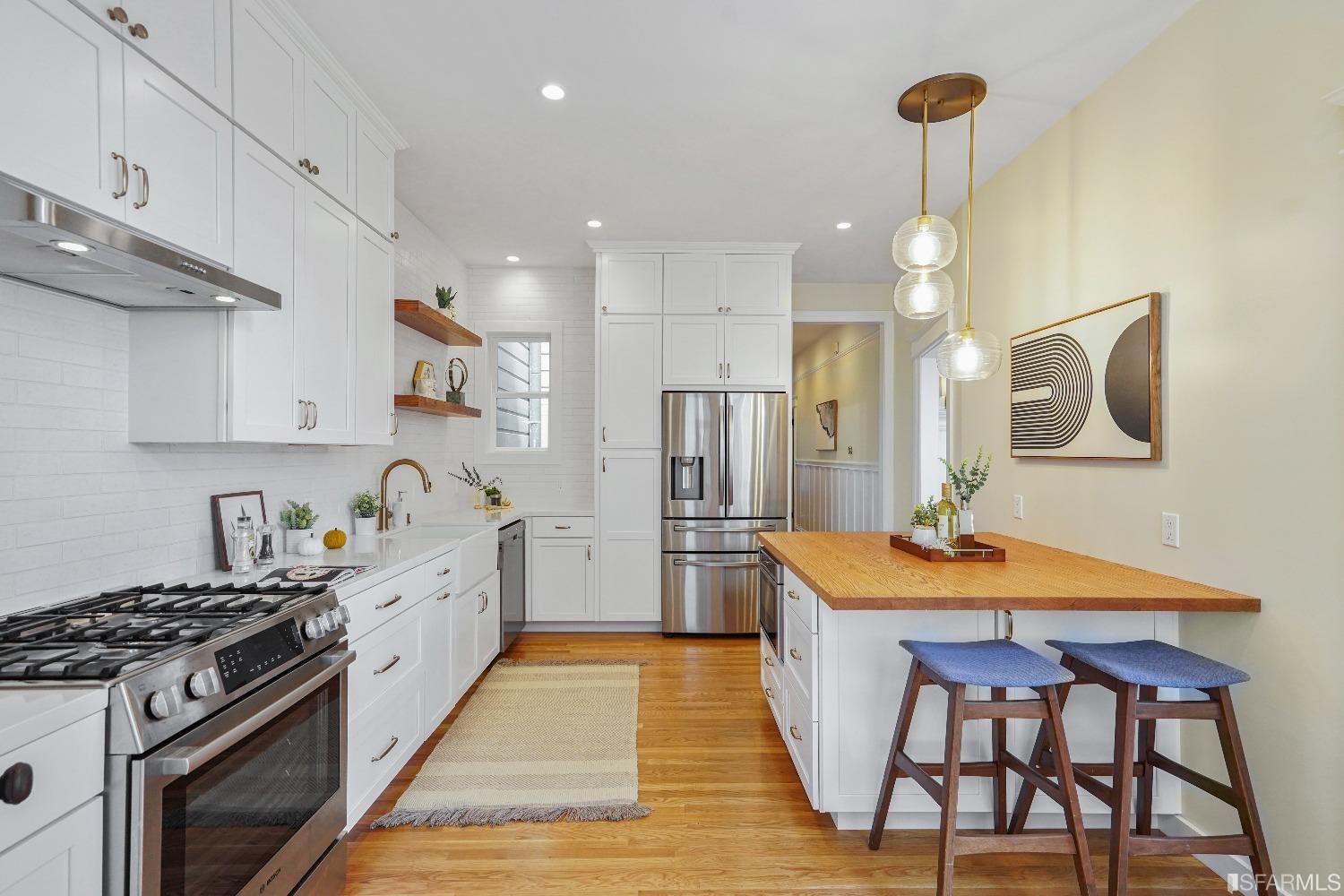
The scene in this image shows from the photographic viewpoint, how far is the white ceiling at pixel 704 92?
2.09 metres

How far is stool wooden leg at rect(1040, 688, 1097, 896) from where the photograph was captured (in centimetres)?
162

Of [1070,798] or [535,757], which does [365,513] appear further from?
[1070,798]

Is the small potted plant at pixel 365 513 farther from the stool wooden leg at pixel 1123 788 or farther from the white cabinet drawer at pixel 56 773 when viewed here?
the stool wooden leg at pixel 1123 788

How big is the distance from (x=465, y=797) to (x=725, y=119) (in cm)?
294

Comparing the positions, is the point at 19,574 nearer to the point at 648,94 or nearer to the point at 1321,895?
the point at 648,94

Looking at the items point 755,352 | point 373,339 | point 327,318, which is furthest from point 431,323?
point 755,352

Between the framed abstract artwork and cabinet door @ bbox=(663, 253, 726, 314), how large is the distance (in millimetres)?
1975

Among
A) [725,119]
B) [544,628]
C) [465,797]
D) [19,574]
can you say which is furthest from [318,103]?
[544,628]

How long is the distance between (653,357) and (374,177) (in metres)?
2.12

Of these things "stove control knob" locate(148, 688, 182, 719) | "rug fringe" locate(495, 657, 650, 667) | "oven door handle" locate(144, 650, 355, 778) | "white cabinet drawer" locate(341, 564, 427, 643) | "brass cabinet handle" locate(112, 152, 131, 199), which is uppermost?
"brass cabinet handle" locate(112, 152, 131, 199)

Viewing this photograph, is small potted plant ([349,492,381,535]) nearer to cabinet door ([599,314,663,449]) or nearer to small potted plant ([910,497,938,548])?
cabinet door ([599,314,663,449])

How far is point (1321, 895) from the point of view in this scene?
161cm

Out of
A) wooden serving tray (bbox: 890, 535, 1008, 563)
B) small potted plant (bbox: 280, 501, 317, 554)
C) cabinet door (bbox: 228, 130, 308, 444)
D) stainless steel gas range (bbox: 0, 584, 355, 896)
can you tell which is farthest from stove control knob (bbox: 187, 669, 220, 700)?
wooden serving tray (bbox: 890, 535, 1008, 563)

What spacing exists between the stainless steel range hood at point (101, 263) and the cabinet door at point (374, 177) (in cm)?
97
